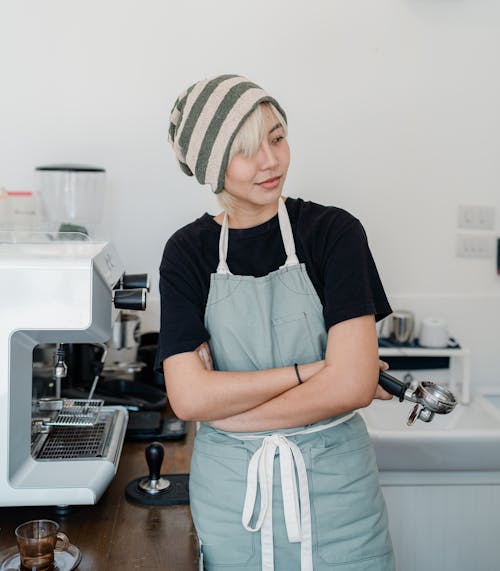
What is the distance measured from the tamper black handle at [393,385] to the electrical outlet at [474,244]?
1429 millimetres

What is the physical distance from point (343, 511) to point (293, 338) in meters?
0.34

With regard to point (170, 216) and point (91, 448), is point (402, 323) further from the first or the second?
point (91, 448)

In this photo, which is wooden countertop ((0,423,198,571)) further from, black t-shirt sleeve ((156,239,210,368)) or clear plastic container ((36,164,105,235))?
clear plastic container ((36,164,105,235))

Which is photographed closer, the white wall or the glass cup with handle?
the glass cup with handle

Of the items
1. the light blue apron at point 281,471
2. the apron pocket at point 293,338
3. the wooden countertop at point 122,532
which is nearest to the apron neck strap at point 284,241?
the light blue apron at point 281,471

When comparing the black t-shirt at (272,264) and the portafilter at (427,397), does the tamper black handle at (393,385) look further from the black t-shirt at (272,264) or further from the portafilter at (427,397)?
the black t-shirt at (272,264)

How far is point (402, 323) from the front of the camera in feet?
8.83

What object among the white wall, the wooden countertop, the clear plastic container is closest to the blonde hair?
the wooden countertop

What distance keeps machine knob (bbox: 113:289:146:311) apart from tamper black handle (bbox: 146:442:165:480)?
0.28 metres

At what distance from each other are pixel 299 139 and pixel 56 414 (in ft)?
4.74

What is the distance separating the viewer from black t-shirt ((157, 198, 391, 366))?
1.45m

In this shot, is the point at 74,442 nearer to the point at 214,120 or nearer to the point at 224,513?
the point at 224,513

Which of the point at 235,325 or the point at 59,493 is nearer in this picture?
the point at 59,493

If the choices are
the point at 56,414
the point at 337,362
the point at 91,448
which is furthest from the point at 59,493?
the point at 337,362
